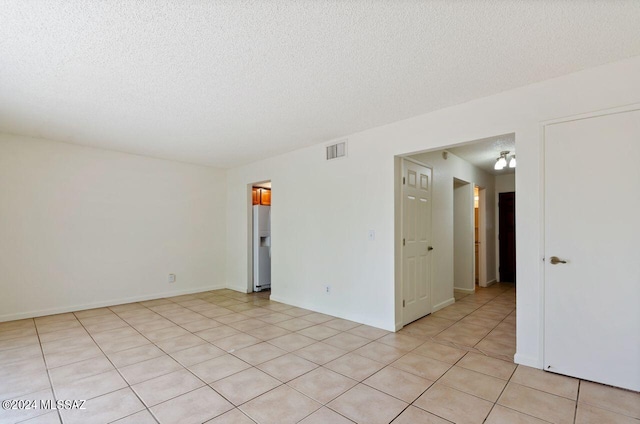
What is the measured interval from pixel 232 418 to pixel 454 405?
4.89ft

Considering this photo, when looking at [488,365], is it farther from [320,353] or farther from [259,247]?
[259,247]

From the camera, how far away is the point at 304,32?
1946 mm

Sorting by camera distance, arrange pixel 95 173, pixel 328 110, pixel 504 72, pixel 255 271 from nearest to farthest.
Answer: pixel 504 72, pixel 328 110, pixel 95 173, pixel 255 271

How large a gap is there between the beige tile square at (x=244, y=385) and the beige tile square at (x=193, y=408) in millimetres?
64

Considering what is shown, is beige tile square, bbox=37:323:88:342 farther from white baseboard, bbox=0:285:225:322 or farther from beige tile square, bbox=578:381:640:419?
beige tile square, bbox=578:381:640:419

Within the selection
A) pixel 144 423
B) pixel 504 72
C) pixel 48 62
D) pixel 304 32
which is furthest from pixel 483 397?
pixel 48 62

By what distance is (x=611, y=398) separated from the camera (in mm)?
2086

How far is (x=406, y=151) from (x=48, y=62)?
3.33 m

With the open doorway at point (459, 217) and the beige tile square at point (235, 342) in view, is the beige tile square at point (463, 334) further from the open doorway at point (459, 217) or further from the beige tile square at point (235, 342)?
the beige tile square at point (235, 342)

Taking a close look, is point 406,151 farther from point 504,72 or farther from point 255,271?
point 255,271

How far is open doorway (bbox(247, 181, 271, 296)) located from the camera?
586 cm

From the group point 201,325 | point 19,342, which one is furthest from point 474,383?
point 19,342

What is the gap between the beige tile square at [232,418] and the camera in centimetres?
187

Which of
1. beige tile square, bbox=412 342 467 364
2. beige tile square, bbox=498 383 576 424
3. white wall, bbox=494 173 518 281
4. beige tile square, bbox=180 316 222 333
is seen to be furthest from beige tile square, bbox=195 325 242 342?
white wall, bbox=494 173 518 281
